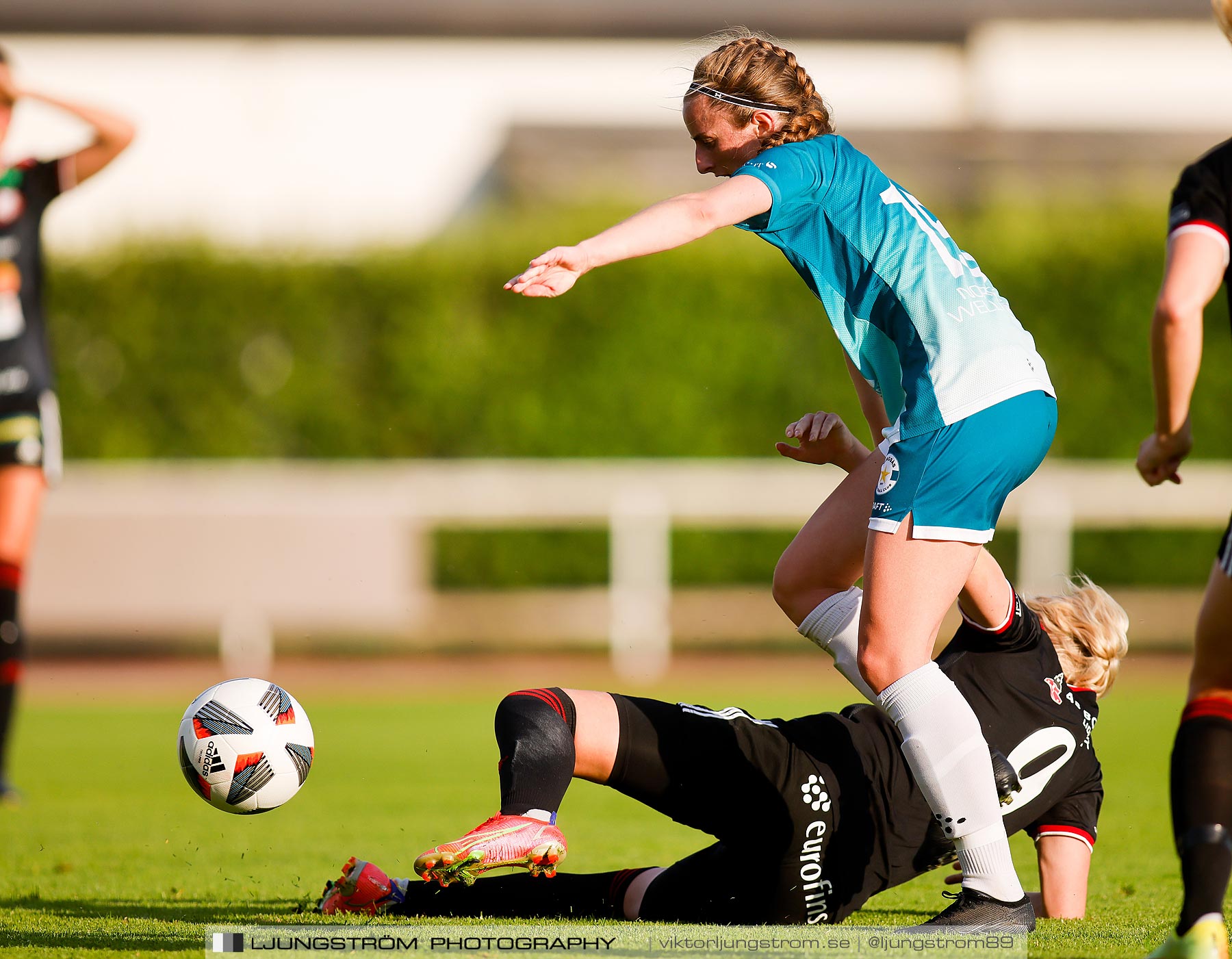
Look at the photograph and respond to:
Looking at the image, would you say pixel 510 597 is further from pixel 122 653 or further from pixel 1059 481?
pixel 1059 481

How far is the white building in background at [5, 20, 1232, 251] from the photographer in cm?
2170

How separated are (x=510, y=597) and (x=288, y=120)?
1119 cm

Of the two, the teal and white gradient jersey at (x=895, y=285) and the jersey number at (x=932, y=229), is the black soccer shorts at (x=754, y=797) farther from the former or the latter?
the jersey number at (x=932, y=229)

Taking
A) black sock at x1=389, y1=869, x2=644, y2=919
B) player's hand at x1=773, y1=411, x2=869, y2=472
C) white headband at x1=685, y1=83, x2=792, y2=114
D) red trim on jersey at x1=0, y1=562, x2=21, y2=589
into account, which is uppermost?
white headband at x1=685, y1=83, x2=792, y2=114

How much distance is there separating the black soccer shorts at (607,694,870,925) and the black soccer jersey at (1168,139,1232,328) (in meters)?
1.41

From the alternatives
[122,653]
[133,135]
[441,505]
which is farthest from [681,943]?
[122,653]

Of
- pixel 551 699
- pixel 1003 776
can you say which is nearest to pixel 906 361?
pixel 1003 776

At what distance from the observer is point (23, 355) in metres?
6.76

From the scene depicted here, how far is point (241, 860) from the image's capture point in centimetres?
505

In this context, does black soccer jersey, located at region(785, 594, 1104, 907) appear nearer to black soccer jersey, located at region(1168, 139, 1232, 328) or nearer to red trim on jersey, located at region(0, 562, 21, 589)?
black soccer jersey, located at region(1168, 139, 1232, 328)

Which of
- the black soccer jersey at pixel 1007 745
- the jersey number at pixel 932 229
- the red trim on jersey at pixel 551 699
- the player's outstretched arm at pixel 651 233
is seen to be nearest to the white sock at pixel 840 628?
the black soccer jersey at pixel 1007 745

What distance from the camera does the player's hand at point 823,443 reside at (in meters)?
4.15

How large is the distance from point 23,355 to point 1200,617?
5.43m

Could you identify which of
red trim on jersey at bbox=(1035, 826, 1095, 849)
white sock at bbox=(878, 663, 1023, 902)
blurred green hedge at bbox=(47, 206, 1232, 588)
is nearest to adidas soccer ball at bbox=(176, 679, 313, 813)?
white sock at bbox=(878, 663, 1023, 902)
